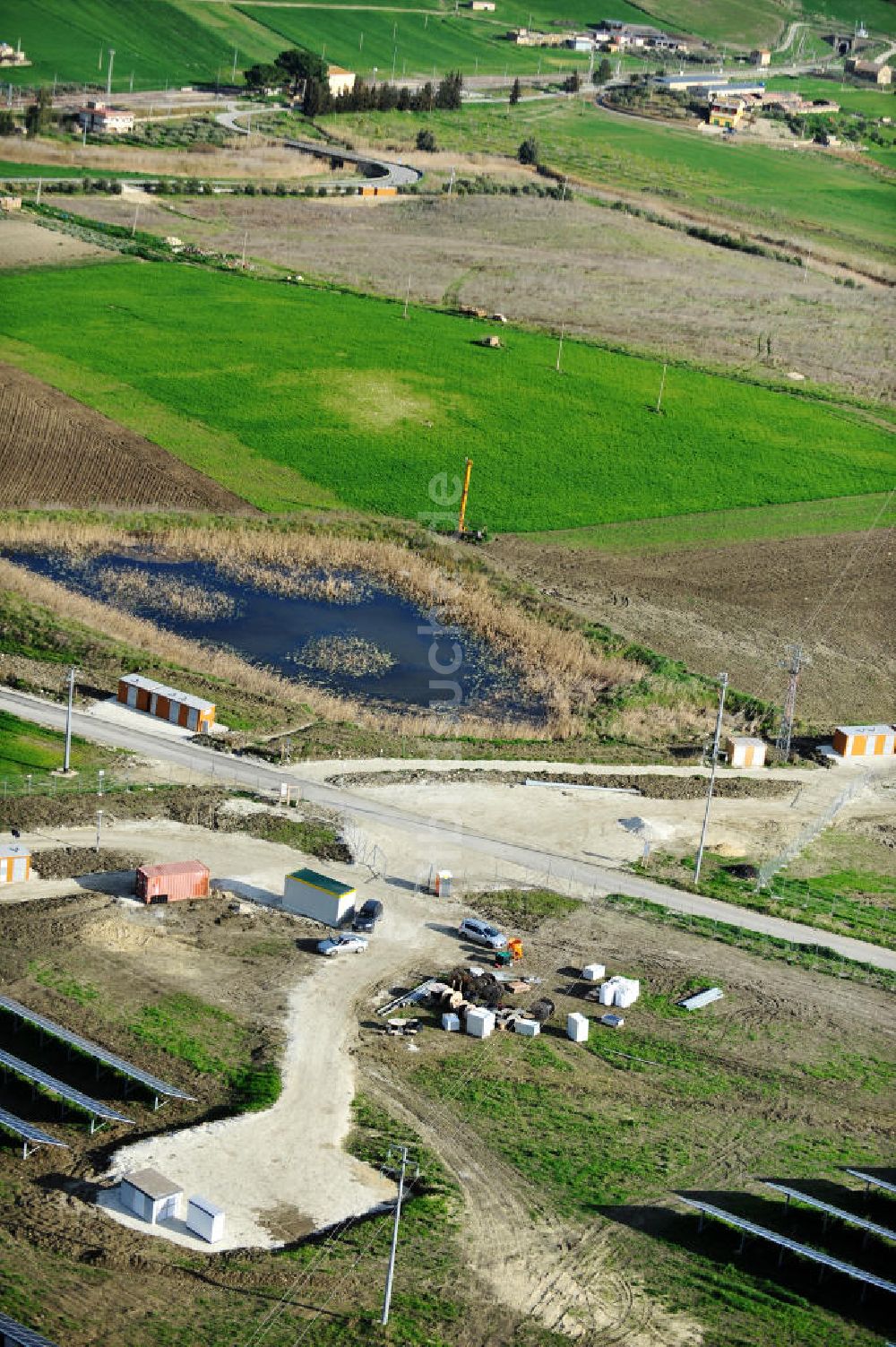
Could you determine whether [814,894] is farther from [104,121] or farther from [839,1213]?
[104,121]

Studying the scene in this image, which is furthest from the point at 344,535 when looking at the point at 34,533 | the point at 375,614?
the point at 34,533

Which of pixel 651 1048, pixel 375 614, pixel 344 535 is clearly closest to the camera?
pixel 651 1048

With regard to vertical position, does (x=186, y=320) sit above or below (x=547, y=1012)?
above

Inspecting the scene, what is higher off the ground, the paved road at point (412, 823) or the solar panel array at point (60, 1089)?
the paved road at point (412, 823)

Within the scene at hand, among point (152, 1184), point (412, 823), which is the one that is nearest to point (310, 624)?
point (412, 823)

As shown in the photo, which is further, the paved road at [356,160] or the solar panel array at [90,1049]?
the paved road at [356,160]

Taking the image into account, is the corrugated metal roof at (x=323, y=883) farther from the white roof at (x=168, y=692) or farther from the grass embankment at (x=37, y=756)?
the white roof at (x=168, y=692)

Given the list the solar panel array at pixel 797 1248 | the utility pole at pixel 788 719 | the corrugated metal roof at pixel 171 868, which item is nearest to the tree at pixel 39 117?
the utility pole at pixel 788 719

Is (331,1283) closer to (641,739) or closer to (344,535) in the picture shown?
(641,739)

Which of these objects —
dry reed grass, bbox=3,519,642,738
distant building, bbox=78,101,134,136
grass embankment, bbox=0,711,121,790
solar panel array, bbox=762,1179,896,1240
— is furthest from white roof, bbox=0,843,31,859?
distant building, bbox=78,101,134,136
